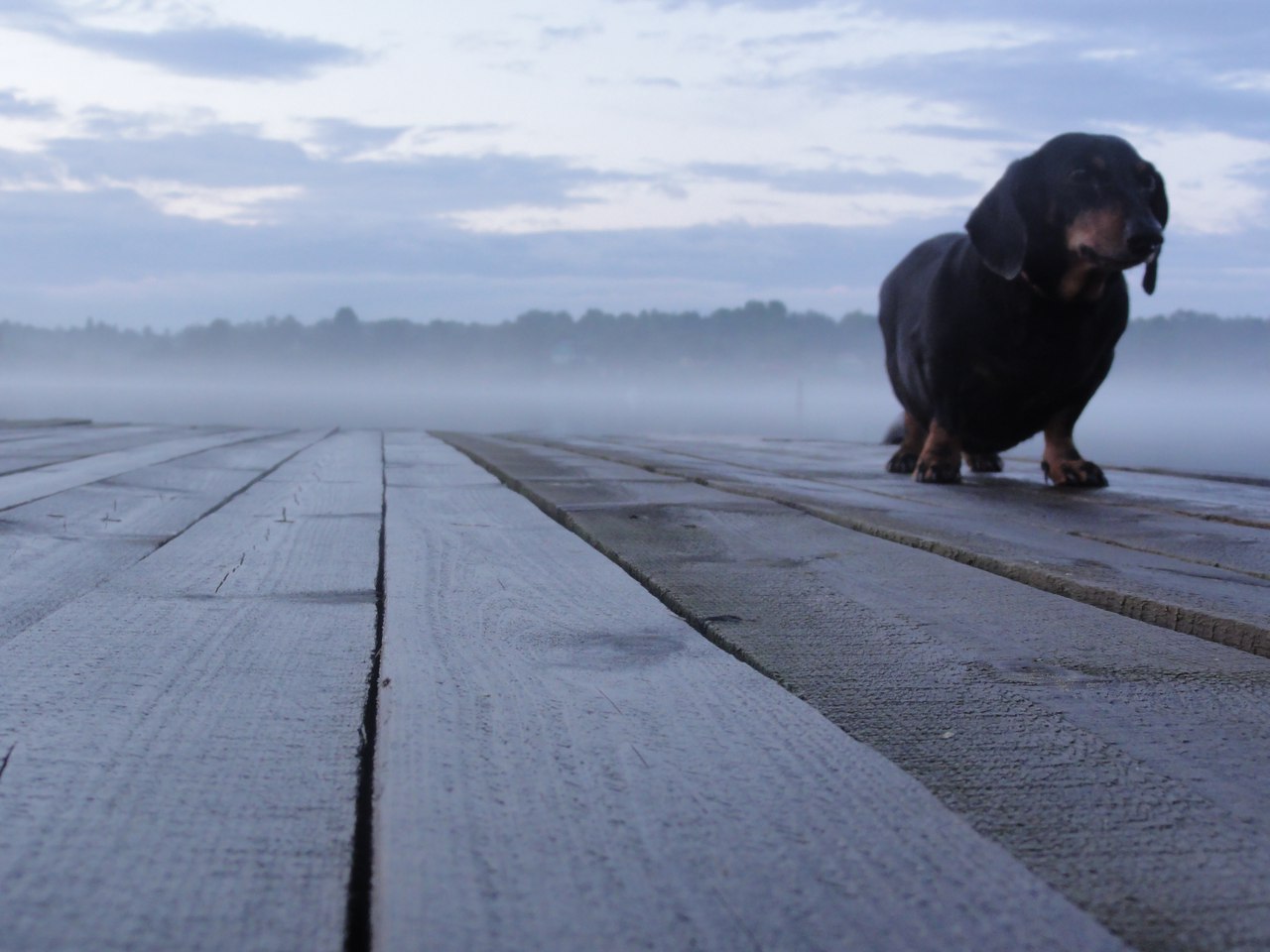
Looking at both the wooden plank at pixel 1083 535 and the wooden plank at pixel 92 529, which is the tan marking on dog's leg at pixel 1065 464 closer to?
the wooden plank at pixel 1083 535

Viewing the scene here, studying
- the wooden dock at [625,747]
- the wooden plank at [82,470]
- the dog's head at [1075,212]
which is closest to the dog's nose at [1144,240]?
the dog's head at [1075,212]

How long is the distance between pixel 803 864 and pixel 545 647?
513 millimetres

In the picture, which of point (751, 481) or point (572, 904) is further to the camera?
point (751, 481)

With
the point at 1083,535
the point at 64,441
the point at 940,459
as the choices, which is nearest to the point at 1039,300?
the point at 940,459

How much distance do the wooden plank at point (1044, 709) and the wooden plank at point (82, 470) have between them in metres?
1.47

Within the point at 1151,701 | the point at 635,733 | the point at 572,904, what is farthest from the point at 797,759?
the point at 1151,701

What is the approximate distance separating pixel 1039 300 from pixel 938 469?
593 mm

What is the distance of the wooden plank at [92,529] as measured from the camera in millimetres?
1381

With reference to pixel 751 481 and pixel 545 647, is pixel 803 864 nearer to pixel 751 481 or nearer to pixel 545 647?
pixel 545 647

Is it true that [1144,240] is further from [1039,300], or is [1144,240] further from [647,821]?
[647,821]

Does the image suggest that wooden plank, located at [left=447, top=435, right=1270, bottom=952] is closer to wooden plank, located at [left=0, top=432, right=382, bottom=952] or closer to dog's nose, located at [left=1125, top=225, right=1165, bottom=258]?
wooden plank, located at [left=0, top=432, right=382, bottom=952]

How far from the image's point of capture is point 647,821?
68cm

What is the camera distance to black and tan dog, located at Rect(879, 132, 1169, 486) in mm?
3242

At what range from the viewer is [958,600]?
1.38 metres
